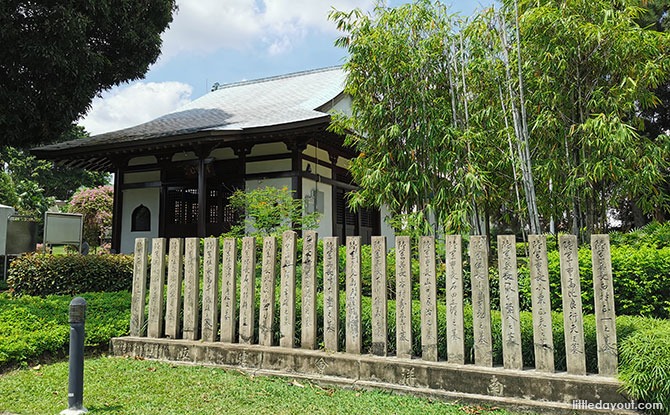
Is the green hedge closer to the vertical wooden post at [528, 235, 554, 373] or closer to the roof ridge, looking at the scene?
the vertical wooden post at [528, 235, 554, 373]

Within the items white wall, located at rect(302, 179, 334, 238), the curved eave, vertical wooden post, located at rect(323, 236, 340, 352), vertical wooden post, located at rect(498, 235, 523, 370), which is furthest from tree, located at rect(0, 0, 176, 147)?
vertical wooden post, located at rect(498, 235, 523, 370)

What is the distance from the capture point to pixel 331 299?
158 inches

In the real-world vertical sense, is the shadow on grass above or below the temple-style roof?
below

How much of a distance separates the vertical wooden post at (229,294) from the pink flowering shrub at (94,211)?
600 inches

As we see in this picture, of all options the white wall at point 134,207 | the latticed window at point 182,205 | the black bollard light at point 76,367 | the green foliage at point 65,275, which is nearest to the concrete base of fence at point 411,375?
the black bollard light at point 76,367

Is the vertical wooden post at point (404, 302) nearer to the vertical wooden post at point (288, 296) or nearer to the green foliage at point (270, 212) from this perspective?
the vertical wooden post at point (288, 296)

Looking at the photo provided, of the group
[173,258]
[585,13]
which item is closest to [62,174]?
[173,258]

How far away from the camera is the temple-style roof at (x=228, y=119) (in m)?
9.36

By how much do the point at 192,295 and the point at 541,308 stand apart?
320 centimetres

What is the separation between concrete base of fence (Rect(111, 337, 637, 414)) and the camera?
3076mm

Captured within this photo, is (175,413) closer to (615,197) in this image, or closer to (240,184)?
(615,197)

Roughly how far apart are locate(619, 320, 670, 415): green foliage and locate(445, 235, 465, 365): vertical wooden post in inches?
42.1

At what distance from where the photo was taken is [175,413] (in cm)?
311

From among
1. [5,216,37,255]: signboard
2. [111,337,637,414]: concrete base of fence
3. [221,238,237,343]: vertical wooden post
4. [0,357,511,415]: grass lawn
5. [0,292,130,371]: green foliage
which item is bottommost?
[0,357,511,415]: grass lawn
